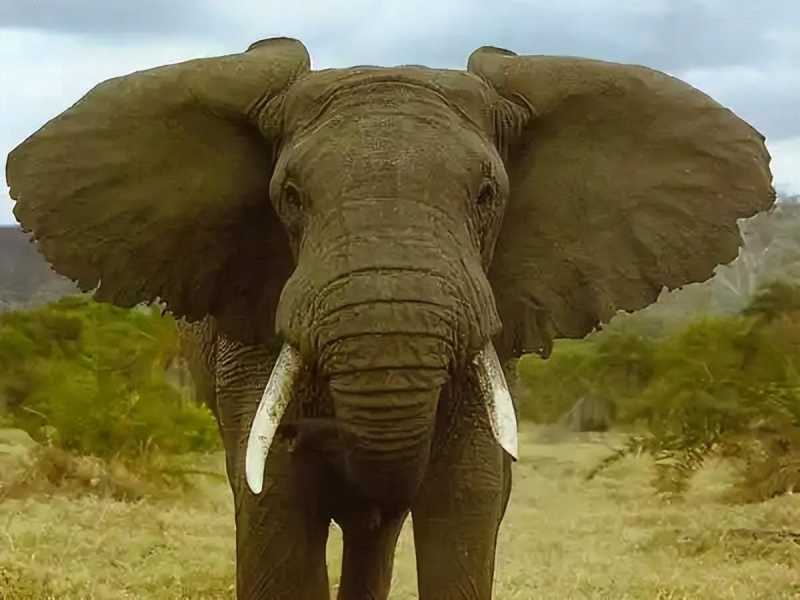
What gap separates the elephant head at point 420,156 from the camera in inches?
146

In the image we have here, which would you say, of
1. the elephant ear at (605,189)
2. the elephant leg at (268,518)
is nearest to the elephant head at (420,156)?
the elephant ear at (605,189)

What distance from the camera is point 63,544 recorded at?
866 cm

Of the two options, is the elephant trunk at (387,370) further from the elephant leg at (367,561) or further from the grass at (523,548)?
the grass at (523,548)

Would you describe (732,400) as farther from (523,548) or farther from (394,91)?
(394,91)

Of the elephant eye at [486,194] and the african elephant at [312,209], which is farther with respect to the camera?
the african elephant at [312,209]

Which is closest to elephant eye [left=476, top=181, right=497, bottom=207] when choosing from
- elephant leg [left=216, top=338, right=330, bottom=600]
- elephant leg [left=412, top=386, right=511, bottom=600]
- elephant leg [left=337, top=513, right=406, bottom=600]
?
elephant leg [left=412, top=386, right=511, bottom=600]

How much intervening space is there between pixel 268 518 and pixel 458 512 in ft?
1.65

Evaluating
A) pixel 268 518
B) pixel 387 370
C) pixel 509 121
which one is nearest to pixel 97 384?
pixel 268 518

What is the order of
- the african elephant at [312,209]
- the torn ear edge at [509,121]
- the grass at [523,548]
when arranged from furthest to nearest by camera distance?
1. the grass at [523,548]
2. the torn ear edge at [509,121]
3. the african elephant at [312,209]

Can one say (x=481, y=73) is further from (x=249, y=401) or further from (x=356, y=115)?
(x=249, y=401)

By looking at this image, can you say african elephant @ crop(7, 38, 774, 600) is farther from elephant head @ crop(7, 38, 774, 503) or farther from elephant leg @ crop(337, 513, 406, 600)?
elephant leg @ crop(337, 513, 406, 600)

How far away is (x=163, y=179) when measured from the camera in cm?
421

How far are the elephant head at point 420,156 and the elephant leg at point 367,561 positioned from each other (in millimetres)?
1069

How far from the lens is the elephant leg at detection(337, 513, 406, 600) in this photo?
5195 mm
